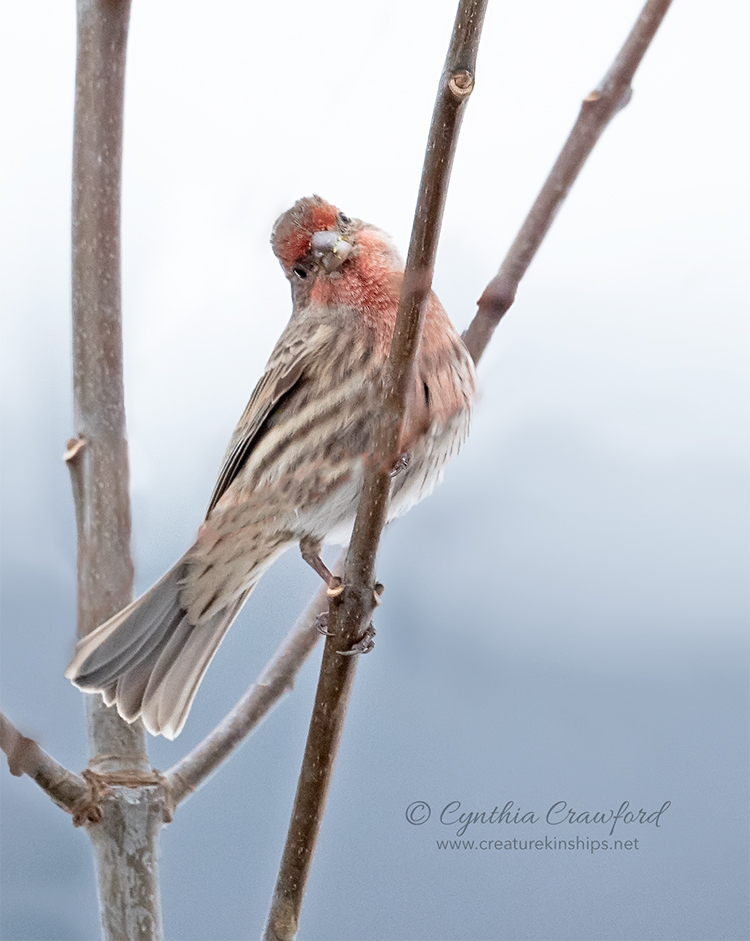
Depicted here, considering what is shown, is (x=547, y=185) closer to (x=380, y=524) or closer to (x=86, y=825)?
(x=380, y=524)

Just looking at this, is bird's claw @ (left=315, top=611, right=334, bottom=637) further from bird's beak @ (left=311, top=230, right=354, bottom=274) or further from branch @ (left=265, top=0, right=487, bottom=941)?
bird's beak @ (left=311, top=230, right=354, bottom=274)

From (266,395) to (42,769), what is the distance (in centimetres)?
40

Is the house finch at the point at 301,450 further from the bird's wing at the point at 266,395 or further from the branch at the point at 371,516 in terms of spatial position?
the branch at the point at 371,516

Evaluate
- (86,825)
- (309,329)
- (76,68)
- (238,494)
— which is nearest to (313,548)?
(238,494)

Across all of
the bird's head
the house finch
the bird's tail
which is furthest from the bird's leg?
the bird's head

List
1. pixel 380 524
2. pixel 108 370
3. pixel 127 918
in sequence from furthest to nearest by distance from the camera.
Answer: pixel 108 370 < pixel 127 918 < pixel 380 524

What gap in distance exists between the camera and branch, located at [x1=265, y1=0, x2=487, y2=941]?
61 cm

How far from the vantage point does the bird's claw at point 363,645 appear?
789mm

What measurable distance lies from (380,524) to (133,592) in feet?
1.28

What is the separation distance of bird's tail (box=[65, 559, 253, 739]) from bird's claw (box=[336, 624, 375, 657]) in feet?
0.79

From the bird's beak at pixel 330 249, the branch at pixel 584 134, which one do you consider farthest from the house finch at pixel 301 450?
the branch at pixel 584 134

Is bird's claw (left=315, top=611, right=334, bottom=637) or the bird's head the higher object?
the bird's head

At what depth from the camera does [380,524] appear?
2.39ft

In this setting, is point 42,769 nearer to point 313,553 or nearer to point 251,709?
point 251,709
